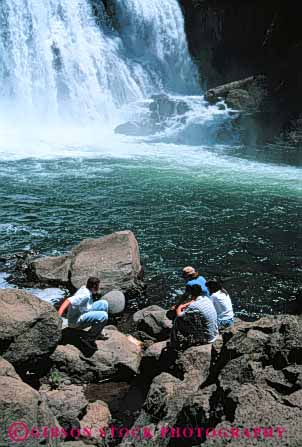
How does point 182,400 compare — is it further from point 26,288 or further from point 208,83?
point 208,83

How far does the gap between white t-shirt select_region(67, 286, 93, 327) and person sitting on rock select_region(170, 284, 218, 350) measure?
160 cm

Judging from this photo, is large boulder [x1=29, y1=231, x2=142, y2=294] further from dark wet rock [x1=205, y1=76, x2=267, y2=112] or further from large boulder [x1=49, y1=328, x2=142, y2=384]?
dark wet rock [x1=205, y1=76, x2=267, y2=112]

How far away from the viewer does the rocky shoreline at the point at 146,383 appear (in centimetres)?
454

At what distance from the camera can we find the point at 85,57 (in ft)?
123

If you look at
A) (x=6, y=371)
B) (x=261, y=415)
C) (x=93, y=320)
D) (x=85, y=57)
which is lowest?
(x=93, y=320)

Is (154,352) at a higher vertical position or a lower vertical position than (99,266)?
lower

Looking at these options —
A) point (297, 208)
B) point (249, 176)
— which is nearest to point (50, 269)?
point (297, 208)

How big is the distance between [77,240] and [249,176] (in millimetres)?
12293

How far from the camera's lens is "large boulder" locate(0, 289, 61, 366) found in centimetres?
698

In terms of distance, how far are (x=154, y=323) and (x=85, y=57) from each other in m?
32.6

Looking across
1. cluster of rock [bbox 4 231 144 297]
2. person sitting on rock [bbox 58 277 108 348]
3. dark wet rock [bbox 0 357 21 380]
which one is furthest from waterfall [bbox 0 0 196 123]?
dark wet rock [bbox 0 357 21 380]

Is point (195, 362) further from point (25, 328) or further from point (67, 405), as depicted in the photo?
point (25, 328)

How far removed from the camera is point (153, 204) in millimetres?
18234

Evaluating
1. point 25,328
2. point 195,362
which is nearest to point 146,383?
point 195,362
